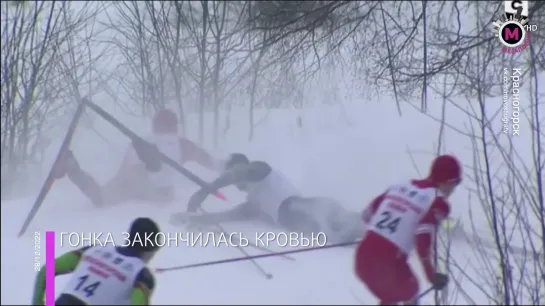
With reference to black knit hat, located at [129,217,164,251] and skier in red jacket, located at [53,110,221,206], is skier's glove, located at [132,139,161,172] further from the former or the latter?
black knit hat, located at [129,217,164,251]

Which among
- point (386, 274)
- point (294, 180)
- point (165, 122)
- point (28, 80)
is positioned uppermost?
point (28, 80)

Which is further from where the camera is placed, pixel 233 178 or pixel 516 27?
pixel 233 178

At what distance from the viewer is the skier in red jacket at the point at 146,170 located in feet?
4.54

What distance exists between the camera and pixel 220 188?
136cm

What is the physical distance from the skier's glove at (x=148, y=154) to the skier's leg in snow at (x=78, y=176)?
0.11 meters

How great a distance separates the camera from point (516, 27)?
1.21 m

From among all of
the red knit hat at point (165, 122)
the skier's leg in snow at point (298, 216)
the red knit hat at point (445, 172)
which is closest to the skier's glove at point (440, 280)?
the red knit hat at point (445, 172)

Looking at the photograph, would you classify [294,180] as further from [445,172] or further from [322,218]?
[445,172]

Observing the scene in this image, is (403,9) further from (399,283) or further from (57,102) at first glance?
(57,102)

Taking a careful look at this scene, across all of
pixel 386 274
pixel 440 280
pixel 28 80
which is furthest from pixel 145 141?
pixel 440 280

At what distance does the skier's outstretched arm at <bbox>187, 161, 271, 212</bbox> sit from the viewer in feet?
4.47

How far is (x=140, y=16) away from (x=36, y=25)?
0.35 meters

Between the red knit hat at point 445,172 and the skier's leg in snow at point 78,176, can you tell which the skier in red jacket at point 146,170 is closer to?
the skier's leg in snow at point 78,176

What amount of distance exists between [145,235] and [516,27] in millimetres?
744
